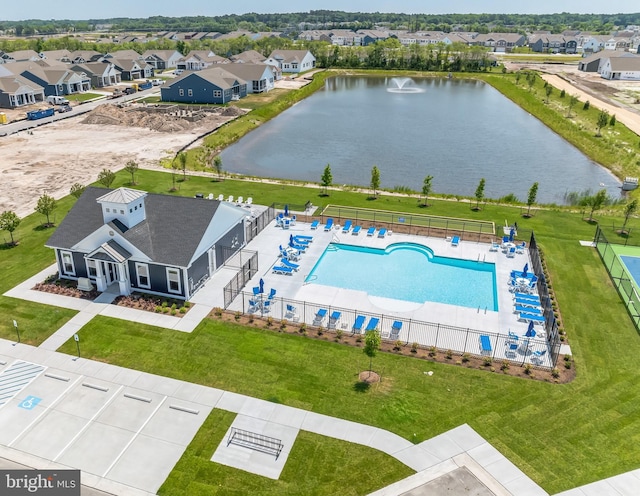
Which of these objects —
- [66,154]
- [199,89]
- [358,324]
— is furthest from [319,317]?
[199,89]

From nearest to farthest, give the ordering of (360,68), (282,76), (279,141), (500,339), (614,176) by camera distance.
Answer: (500,339) → (614,176) → (279,141) → (282,76) → (360,68)

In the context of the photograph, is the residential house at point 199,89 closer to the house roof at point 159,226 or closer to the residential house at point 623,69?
the house roof at point 159,226

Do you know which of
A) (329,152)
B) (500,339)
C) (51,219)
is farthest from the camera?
(329,152)

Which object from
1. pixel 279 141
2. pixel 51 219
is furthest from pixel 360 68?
pixel 51 219

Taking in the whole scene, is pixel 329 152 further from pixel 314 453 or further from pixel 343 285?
pixel 314 453

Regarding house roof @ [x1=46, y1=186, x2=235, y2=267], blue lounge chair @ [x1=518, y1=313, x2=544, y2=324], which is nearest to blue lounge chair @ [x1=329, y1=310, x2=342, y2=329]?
house roof @ [x1=46, y1=186, x2=235, y2=267]

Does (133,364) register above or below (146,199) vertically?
below

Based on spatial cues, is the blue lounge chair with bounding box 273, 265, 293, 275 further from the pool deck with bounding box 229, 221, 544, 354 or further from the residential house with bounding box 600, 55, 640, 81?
the residential house with bounding box 600, 55, 640, 81
